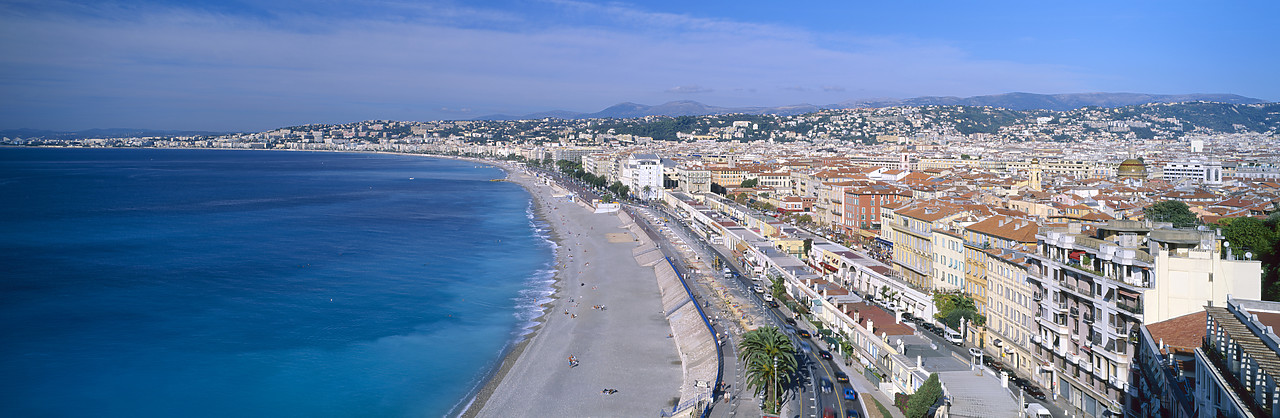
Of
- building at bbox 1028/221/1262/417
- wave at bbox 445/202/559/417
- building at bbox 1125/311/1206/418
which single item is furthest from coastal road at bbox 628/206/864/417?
wave at bbox 445/202/559/417

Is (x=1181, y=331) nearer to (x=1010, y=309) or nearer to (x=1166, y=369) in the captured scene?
(x=1166, y=369)

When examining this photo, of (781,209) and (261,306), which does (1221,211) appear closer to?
(781,209)

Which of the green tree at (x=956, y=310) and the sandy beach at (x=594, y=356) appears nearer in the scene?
the sandy beach at (x=594, y=356)

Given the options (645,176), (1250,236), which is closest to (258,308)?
(1250,236)

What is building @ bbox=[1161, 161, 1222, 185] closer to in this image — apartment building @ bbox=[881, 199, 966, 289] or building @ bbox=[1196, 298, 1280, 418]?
apartment building @ bbox=[881, 199, 966, 289]

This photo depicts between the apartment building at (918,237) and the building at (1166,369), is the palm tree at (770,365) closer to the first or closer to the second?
the building at (1166,369)

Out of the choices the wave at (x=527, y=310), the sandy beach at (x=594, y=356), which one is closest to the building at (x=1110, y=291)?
the sandy beach at (x=594, y=356)
